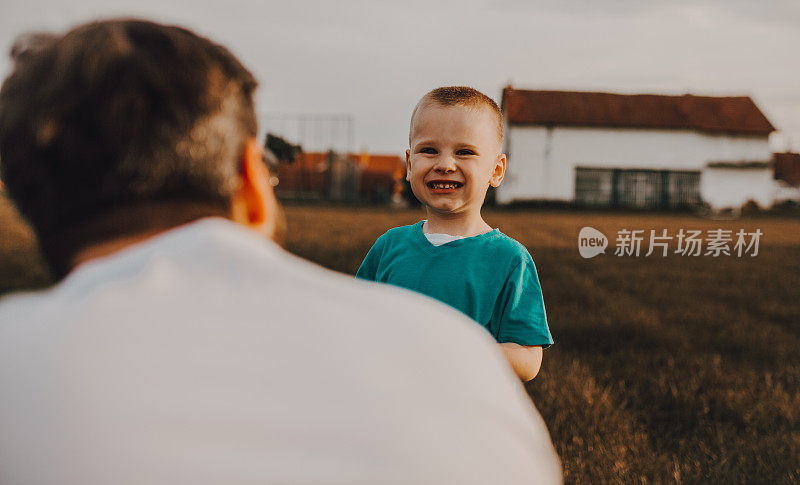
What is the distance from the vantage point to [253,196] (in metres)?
0.99

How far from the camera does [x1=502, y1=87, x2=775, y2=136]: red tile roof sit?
4081 centimetres

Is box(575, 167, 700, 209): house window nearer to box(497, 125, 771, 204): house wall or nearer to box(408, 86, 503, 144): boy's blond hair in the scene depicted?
box(497, 125, 771, 204): house wall

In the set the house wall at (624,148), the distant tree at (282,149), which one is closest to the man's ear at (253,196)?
the house wall at (624,148)

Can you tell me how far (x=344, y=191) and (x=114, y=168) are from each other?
49570 millimetres

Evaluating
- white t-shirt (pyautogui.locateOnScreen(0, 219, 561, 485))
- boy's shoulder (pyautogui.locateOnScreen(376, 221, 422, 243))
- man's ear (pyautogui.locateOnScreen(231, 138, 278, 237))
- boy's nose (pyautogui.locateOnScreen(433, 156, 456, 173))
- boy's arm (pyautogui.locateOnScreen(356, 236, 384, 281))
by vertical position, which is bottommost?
boy's arm (pyautogui.locateOnScreen(356, 236, 384, 281))

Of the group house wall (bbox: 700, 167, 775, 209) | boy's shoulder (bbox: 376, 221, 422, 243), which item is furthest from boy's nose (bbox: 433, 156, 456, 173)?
house wall (bbox: 700, 167, 775, 209)

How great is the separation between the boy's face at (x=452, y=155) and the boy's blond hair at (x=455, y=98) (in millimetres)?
15

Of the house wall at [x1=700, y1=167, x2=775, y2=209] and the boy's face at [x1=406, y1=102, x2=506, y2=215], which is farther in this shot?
the house wall at [x1=700, y1=167, x2=775, y2=209]

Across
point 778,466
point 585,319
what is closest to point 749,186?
point 585,319
